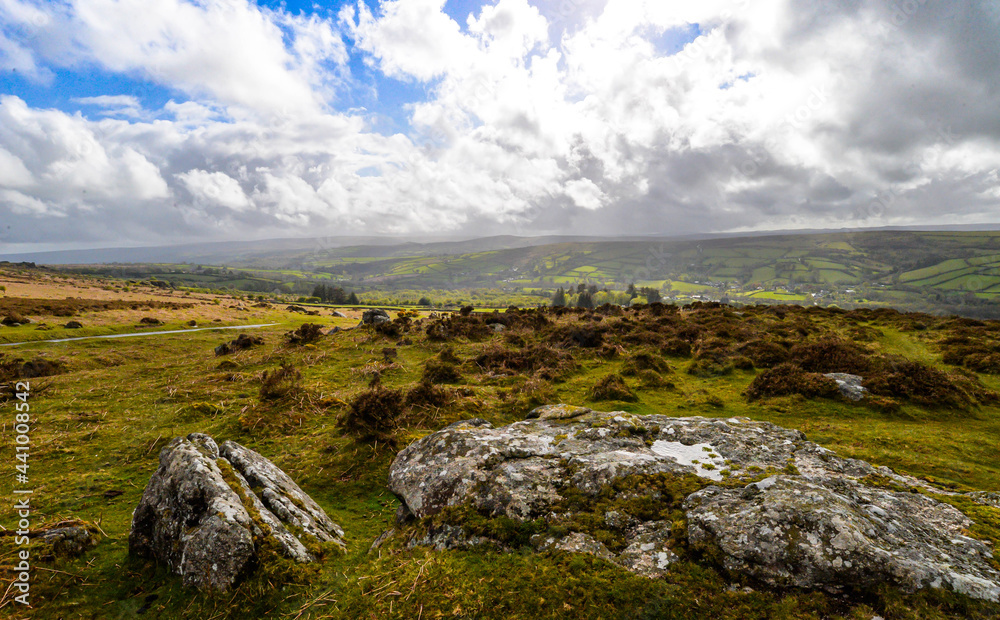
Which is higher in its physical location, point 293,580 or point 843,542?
point 843,542

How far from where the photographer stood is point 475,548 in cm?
478

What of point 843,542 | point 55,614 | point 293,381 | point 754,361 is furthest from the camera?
point 754,361

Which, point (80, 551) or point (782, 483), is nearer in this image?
point (782, 483)

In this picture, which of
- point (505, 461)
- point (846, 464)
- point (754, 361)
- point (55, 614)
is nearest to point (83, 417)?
point (55, 614)

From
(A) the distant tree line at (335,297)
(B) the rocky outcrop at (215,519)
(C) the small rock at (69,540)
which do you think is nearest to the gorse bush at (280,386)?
(B) the rocky outcrop at (215,519)

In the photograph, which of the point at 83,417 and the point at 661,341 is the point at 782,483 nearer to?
the point at 661,341

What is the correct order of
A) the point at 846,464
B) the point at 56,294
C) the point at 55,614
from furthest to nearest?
1. the point at 56,294
2. the point at 846,464
3. the point at 55,614

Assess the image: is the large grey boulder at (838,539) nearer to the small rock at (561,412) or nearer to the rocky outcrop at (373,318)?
the small rock at (561,412)

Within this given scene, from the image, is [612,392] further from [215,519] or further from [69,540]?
[69,540]

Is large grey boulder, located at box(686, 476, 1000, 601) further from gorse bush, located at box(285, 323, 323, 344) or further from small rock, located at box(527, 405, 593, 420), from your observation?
gorse bush, located at box(285, 323, 323, 344)

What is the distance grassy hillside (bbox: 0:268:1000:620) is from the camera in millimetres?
4016

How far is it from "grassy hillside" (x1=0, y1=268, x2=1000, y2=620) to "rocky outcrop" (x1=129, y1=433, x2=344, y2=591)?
0.24m

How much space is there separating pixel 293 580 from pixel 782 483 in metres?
6.39
